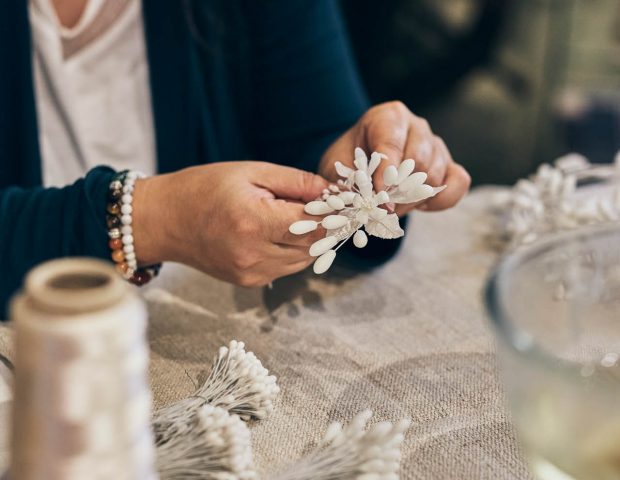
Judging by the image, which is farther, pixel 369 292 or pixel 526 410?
pixel 369 292

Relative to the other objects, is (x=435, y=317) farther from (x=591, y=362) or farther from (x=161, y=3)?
(x=161, y=3)

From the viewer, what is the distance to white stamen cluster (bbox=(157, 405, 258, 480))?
16.1 inches

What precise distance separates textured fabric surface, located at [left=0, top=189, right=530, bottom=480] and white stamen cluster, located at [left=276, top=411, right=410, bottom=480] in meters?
0.05

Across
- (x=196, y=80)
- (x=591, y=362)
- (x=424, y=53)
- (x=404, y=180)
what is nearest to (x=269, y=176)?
(x=404, y=180)

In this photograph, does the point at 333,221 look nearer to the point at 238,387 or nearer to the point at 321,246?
the point at 321,246

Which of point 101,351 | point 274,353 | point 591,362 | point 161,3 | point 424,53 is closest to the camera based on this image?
point 101,351

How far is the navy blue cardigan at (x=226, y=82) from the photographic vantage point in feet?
3.04

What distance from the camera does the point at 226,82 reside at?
3.46 feet

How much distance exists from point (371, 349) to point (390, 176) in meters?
0.15

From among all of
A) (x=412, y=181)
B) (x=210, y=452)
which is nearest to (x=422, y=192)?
(x=412, y=181)

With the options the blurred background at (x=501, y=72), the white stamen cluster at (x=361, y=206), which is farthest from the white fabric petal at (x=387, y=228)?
the blurred background at (x=501, y=72)

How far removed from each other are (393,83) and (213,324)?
1528 millimetres

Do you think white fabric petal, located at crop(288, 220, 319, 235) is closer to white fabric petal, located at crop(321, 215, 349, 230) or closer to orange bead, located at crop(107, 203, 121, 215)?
white fabric petal, located at crop(321, 215, 349, 230)

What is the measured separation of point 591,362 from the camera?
0.46 metres
